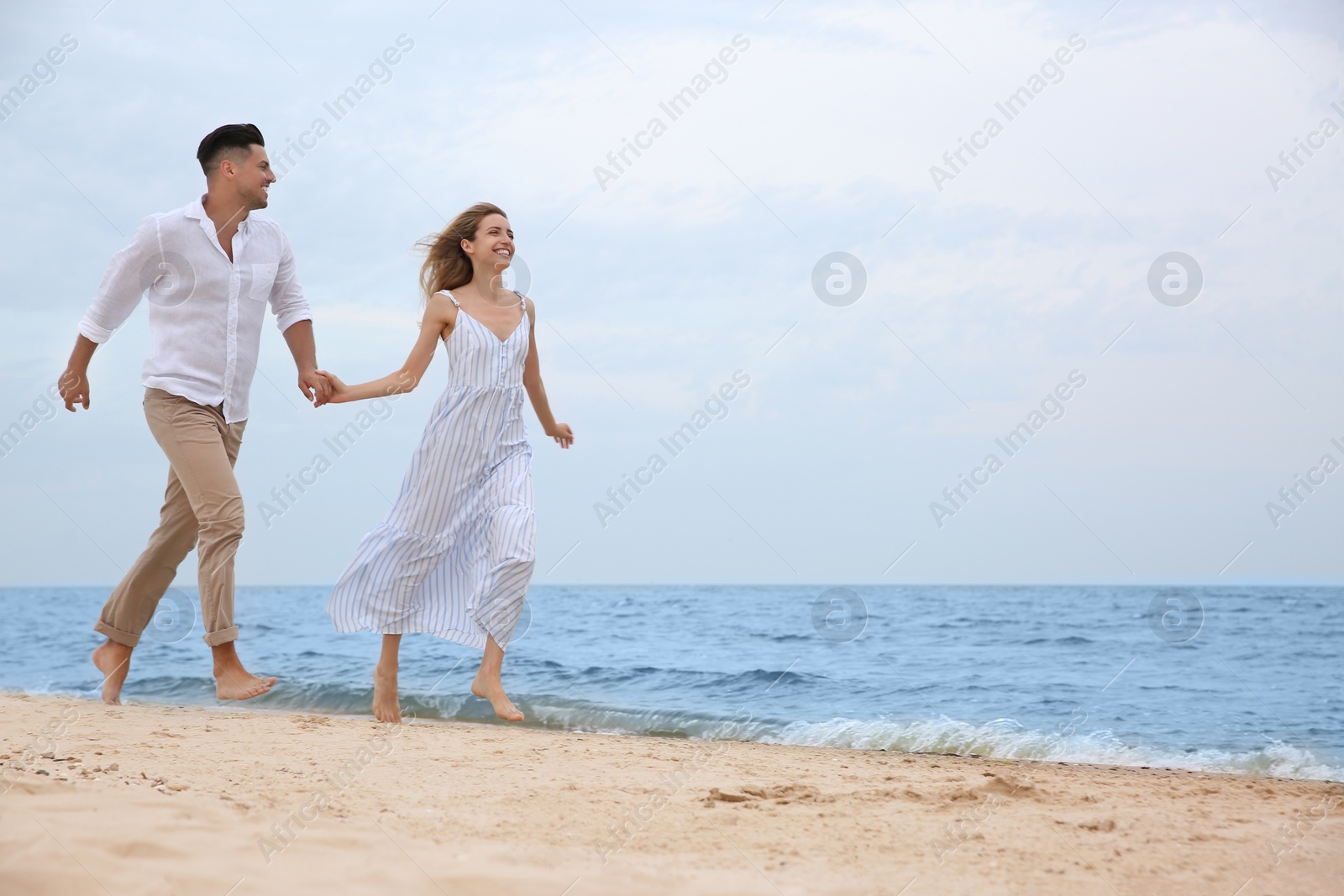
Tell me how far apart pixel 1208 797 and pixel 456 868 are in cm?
264

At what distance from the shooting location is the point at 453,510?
4625 millimetres

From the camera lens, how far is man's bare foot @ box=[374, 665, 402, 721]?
15.1 feet

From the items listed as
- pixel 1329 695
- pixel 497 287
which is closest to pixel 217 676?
pixel 497 287

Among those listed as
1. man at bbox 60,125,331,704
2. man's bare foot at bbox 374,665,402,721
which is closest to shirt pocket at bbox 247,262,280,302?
man at bbox 60,125,331,704

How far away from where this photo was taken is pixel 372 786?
2898 millimetres

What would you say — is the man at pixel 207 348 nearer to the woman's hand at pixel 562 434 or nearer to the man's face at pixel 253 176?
the man's face at pixel 253 176

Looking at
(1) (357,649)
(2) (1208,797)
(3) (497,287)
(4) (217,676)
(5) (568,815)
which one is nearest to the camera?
(5) (568,815)

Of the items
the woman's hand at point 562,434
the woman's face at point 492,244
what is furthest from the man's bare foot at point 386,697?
the woman's face at point 492,244

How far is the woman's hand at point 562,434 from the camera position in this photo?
196 inches

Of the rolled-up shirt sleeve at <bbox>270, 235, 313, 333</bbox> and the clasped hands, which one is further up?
the rolled-up shirt sleeve at <bbox>270, 235, 313, 333</bbox>

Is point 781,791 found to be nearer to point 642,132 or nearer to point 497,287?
point 497,287

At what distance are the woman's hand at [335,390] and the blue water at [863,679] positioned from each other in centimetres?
156

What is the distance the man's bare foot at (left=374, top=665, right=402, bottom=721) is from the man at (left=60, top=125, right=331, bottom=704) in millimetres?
473

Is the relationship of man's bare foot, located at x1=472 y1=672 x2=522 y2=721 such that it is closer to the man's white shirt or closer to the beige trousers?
the beige trousers
